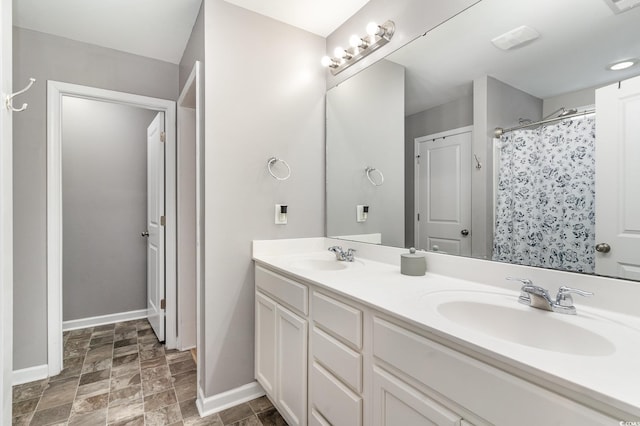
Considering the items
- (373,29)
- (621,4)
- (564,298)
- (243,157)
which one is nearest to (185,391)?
(243,157)

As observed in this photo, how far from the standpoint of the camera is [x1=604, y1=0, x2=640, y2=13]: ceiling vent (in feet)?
2.99

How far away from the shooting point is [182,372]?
2.15 meters

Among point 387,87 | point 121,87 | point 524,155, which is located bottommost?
point 524,155

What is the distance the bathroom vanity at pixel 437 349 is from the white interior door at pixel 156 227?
1.28 meters

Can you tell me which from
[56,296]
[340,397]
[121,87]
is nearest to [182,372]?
[56,296]

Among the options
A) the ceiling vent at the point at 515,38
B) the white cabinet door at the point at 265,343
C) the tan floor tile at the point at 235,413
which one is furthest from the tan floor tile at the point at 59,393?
the ceiling vent at the point at 515,38

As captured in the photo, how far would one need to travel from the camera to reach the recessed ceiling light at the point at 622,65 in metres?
0.92

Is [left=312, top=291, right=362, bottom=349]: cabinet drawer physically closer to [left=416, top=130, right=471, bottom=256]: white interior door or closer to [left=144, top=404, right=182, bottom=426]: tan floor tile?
[left=416, top=130, right=471, bottom=256]: white interior door

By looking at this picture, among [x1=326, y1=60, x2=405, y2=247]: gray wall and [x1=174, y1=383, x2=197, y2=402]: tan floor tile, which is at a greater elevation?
[x1=326, y1=60, x2=405, y2=247]: gray wall

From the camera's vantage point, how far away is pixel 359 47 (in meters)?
1.83

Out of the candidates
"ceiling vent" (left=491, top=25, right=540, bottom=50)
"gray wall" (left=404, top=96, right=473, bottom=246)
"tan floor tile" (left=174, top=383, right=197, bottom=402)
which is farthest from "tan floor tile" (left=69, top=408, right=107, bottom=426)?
"ceiling vent" (left=491, top=25, right=540, bottom=50)

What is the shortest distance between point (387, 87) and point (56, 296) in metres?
2.68

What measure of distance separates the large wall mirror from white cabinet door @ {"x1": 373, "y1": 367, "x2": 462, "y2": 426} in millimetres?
680

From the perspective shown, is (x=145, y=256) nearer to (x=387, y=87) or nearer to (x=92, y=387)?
(x=92, y=387)
